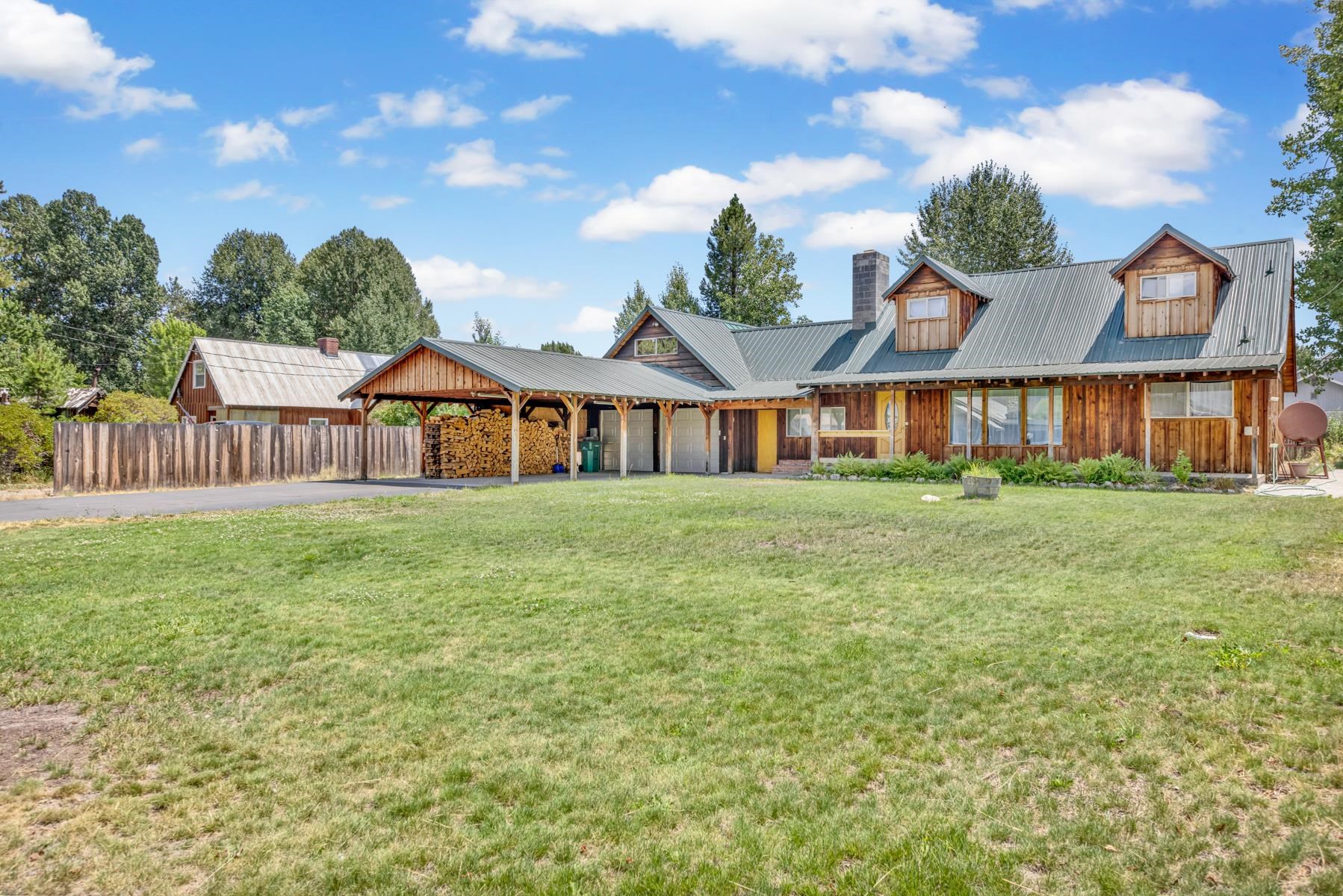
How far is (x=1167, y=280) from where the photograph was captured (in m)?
21.1

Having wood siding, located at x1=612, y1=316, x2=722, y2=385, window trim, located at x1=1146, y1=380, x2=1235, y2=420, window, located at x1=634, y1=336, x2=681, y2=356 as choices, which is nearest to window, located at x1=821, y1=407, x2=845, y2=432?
wood siding, located at x1=612, y1=316, x2=722, y2=385

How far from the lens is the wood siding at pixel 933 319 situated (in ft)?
80.3

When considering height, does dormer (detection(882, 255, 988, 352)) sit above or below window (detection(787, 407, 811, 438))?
above

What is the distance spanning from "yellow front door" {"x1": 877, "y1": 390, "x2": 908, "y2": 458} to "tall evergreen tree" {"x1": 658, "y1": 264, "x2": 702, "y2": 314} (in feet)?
89.4

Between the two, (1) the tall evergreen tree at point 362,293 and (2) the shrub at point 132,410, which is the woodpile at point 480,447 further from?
(1) the tall evergreen tree at point 362,293

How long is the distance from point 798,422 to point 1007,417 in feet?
20.7

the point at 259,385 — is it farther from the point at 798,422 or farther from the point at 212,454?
the point at 798,422

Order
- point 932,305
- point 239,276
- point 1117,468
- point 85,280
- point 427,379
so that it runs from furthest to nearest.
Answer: point 239,276 < point 85,280 < point 932,305 < point 427,379 < point 1117,468

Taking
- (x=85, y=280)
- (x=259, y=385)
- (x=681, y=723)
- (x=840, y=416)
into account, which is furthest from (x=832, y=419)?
(x=85, y=280)

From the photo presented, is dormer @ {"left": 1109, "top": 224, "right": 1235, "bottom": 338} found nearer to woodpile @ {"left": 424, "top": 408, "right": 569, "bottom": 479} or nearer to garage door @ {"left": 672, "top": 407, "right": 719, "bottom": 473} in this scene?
garage door @ {"left": 672, "top": 407, "right": 719, "bottom": 473}

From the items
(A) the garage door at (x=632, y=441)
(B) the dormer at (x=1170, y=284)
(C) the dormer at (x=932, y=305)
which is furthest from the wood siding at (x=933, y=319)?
(A) the garage door at (x=632, y=441)

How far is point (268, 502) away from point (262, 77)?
402 inches

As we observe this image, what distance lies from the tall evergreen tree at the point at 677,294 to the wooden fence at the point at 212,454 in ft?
87.1

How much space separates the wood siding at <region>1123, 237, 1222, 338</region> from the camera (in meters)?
20.6
